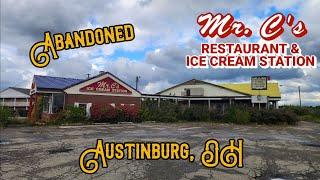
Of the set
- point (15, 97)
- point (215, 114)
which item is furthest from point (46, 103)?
point (15, 97)

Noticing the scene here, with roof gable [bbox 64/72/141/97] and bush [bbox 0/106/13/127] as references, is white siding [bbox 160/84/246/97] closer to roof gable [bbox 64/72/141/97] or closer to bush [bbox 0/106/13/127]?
roof gable [bbox 64/72/141/97]

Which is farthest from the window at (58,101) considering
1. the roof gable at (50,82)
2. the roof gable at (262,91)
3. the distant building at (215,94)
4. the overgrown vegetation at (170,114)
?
the roof gable at (262,91)

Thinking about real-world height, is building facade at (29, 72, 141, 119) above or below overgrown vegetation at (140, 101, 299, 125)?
above

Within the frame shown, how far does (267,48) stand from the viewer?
13.3 m

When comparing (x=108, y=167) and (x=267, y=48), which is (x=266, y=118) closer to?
(x=267, y=48)

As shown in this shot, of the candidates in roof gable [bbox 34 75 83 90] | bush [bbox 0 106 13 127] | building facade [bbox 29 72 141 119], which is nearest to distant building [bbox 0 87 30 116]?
roof gable [bbox 34 75 83 90]

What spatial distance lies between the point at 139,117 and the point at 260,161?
24.3 metres

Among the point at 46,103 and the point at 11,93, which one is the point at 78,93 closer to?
the point at 46,103

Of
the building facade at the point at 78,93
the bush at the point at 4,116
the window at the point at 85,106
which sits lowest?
the bush at the point at 4,116

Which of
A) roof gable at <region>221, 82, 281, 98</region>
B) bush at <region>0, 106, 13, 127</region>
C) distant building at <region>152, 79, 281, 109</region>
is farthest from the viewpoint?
roof gable at <region>221, 82, 281, 98</region>

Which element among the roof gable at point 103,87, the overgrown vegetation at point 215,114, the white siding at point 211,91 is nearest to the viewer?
the roof gable at point 103,87

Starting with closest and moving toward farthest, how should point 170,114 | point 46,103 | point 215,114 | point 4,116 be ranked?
point 4,116
point 46,103
point 170,114
point 215,114

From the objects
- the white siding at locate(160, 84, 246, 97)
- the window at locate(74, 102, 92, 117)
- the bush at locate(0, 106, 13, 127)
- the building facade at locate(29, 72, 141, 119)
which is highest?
the white siding at locate(160, 84, 246, 97)

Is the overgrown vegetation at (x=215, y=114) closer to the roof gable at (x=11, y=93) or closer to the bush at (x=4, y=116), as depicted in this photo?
the bush at (x=4, y=116)
